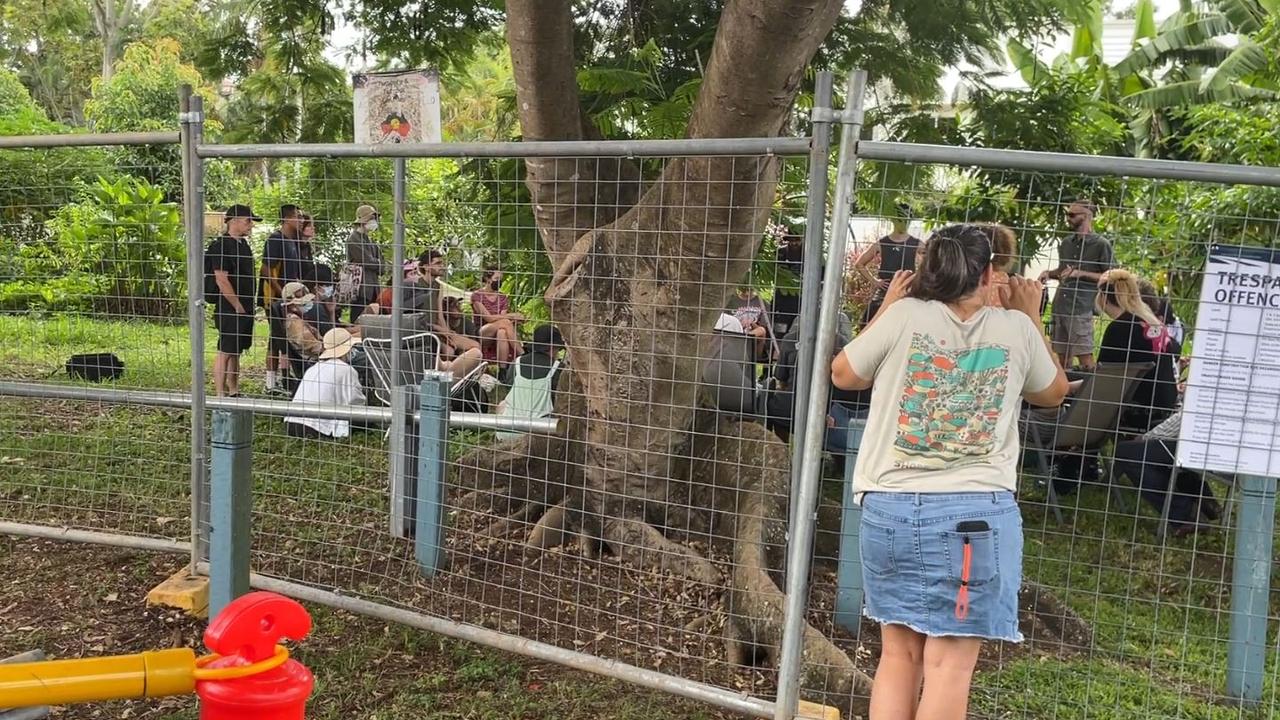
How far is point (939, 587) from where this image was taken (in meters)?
2.94

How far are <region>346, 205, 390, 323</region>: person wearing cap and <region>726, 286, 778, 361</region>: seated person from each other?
2270 millimetres

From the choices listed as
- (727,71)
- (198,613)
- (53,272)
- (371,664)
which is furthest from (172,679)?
(53,272)

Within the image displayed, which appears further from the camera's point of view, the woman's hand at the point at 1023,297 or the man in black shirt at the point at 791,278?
the man in black shirt at the point at 791,278

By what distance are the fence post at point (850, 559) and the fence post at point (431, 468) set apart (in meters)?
1.87

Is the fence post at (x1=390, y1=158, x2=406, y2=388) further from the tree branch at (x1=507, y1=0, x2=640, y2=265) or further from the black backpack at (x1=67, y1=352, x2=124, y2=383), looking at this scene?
the black backpack at (x1=67, y1=352, x2=124, y2=383)

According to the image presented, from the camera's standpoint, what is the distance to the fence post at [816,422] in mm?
3082

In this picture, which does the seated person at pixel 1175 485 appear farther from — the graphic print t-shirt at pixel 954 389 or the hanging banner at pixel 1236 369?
the graphic print t-shirt at pixel 954 389

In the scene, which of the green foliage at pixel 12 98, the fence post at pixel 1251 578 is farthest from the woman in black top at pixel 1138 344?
the green foliage at pixel 12 98

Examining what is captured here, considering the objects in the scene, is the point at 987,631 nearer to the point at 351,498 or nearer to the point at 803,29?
the point at 803,29

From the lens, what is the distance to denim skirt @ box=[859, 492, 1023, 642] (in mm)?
2918

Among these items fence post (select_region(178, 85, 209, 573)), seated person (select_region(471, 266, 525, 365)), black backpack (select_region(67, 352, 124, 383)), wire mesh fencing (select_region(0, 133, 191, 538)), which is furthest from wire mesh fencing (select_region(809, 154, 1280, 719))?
black backpack (select_region(67, 352, 124, 383))

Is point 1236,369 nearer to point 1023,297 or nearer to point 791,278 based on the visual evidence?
point 1023,297

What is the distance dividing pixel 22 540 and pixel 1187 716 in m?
5.79

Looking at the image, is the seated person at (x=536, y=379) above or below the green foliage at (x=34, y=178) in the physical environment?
below
